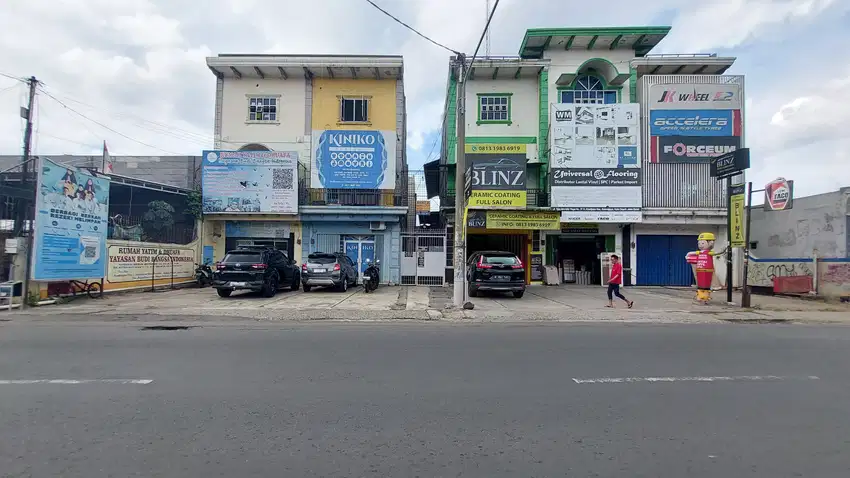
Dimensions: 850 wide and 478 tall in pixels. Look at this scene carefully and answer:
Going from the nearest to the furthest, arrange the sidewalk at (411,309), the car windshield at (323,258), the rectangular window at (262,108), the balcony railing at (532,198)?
the sidewalk at (411,309), the car windshield at (323,258), the balcony railing at (532,198), the rectangular window at (262,108)

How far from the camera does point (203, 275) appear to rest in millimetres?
19656

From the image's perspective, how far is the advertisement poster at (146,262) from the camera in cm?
1625

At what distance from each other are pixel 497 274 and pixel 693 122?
496 inches

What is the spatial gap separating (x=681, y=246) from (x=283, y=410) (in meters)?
22.0

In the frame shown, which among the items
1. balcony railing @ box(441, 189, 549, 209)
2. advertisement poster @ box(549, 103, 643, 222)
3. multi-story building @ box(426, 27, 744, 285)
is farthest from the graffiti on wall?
balcony railing @ box(441, 189, 549, 209)

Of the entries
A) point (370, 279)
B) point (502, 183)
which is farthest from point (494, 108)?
point (370, 279)

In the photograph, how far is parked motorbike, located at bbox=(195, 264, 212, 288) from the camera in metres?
19.6

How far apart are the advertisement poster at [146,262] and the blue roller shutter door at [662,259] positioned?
20426mm

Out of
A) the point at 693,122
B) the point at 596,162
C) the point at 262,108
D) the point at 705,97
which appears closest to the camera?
the point at 596,162

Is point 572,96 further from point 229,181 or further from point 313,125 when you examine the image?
point 229,181

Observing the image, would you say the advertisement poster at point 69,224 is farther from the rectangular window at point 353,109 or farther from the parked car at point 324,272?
the rectangular window at point 353,109

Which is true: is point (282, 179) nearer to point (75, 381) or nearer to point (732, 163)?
point (75, 381)

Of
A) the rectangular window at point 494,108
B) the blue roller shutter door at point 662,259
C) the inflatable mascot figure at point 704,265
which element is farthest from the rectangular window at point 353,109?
the inflatable mascot figure at point 704,265

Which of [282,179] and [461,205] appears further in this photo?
[282,179]
